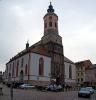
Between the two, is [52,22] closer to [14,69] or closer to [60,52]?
[60,52]

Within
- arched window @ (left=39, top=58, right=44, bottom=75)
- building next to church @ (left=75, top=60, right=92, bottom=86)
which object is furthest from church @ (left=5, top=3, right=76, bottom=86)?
building next to church @ (left=75, top=60, right=92, bottom=86)

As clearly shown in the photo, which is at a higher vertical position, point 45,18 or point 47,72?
point 45,18

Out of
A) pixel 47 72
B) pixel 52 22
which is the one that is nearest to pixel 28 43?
pixel 52 22

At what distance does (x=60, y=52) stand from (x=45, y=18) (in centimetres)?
1393

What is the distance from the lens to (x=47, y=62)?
6475 centimetres

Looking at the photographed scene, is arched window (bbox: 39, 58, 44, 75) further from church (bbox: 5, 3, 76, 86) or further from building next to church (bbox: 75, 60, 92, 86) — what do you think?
building next to church (bbox: 75, 60, 92, 86)

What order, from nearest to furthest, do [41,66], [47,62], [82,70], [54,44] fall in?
[41,66] < [47,62] < [54,44] < [82,70]

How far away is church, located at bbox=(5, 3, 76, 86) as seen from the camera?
60750mm

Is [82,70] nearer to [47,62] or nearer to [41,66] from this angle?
[47,62]

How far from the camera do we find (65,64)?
73.0 m

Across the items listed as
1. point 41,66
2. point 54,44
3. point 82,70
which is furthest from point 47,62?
point 82,70

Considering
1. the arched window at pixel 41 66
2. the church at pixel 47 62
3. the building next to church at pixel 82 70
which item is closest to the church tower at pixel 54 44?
the church at pixel 47 62

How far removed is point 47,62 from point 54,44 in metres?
6.95

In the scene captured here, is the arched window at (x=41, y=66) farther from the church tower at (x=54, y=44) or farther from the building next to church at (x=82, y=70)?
the building next to church at (x=82, y=70)
